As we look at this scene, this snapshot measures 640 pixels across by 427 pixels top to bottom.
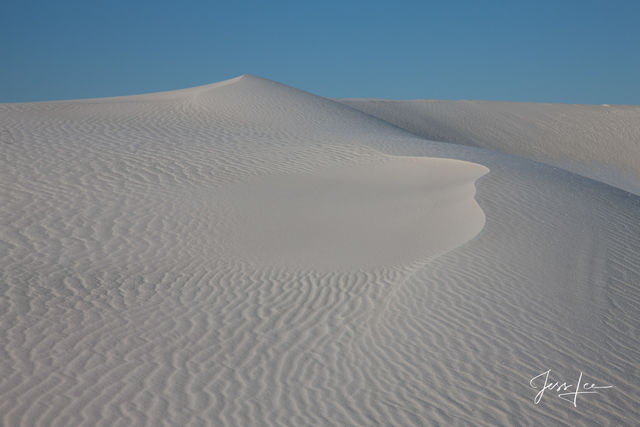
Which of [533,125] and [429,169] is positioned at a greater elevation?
[533,125]

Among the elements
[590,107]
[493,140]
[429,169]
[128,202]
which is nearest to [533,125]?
[493,140]

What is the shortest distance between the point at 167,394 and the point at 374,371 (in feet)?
6.46

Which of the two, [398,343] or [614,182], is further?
[614,182]

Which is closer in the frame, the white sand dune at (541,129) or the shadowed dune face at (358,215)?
the shadowed dune face at (358,215)

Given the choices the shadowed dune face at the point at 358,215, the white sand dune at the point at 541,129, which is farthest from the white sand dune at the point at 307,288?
the white sand dune at the point at 541,129

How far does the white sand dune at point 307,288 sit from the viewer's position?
208 inches

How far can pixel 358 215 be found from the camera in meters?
10.8

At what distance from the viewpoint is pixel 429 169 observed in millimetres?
13867

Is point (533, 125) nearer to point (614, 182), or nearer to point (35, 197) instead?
point (614, 182)
